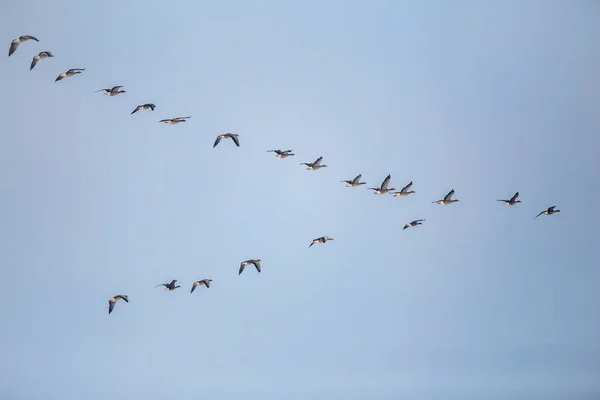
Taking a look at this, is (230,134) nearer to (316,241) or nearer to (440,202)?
(316,241)

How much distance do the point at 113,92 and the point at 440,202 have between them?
19665 mm

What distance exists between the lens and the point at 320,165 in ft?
271

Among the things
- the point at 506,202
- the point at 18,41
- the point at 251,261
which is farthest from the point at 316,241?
the point at 18,41

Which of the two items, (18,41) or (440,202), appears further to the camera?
(440,202)

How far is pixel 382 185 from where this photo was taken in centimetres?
8362

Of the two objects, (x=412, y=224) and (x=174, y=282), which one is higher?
(x=412, y=224)

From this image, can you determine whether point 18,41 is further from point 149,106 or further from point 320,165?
point 320,165

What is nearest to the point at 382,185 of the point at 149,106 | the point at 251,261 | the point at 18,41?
the point at 251,261

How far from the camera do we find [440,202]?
8506cm

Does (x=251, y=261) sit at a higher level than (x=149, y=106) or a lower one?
lower

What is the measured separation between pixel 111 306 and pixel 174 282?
3.81 metres

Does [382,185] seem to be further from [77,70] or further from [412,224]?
[77,70]

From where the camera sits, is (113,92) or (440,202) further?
(440,202)

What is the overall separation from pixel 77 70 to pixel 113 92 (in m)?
2.40
